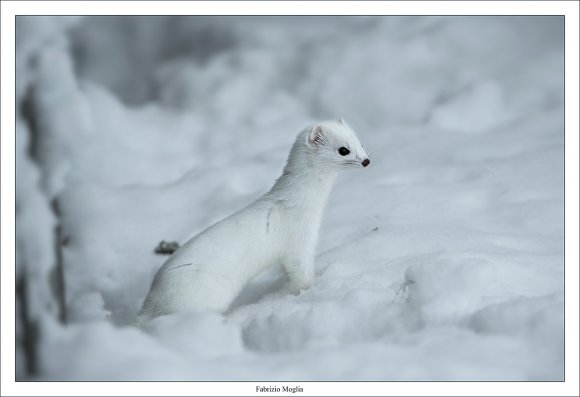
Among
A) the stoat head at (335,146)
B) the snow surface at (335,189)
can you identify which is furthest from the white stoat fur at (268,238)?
the snow surface at (335,189)

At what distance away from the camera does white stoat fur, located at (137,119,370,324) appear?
282cm

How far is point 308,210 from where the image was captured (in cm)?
320

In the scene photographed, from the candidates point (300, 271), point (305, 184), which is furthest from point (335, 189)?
point (300, 271)

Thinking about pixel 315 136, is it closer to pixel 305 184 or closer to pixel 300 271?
pixel 305 184

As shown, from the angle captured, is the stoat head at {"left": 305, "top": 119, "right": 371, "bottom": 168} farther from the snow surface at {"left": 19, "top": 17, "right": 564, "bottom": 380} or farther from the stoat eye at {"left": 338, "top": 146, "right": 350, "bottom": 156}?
the snow surface at {"left": 19, "top": 17, "right": 564, "bottom": 380}

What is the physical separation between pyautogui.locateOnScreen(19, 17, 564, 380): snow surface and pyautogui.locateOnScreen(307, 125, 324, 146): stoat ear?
0.61 meters

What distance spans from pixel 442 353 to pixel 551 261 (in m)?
0.95

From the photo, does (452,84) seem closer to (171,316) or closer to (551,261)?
(551,261)

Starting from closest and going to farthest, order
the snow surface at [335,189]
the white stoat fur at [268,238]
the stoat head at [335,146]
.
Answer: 1. the snow surface at [335,189]
2. the white stoat fur at [268,238]
3. the stoat head at [335,146]

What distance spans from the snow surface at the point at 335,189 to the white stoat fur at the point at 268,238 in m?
0.15

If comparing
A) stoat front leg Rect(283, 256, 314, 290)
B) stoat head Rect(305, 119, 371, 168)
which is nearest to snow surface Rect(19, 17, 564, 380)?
stoat front leg Rect(283, 256, 314, 290)

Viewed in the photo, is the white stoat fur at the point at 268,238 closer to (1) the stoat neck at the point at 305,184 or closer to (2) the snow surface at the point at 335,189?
(1) the stoat neck at the point at 305,184

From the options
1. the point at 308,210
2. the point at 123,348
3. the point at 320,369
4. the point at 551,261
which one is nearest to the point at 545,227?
the point at 551,261

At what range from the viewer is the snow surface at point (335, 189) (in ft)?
7.99
